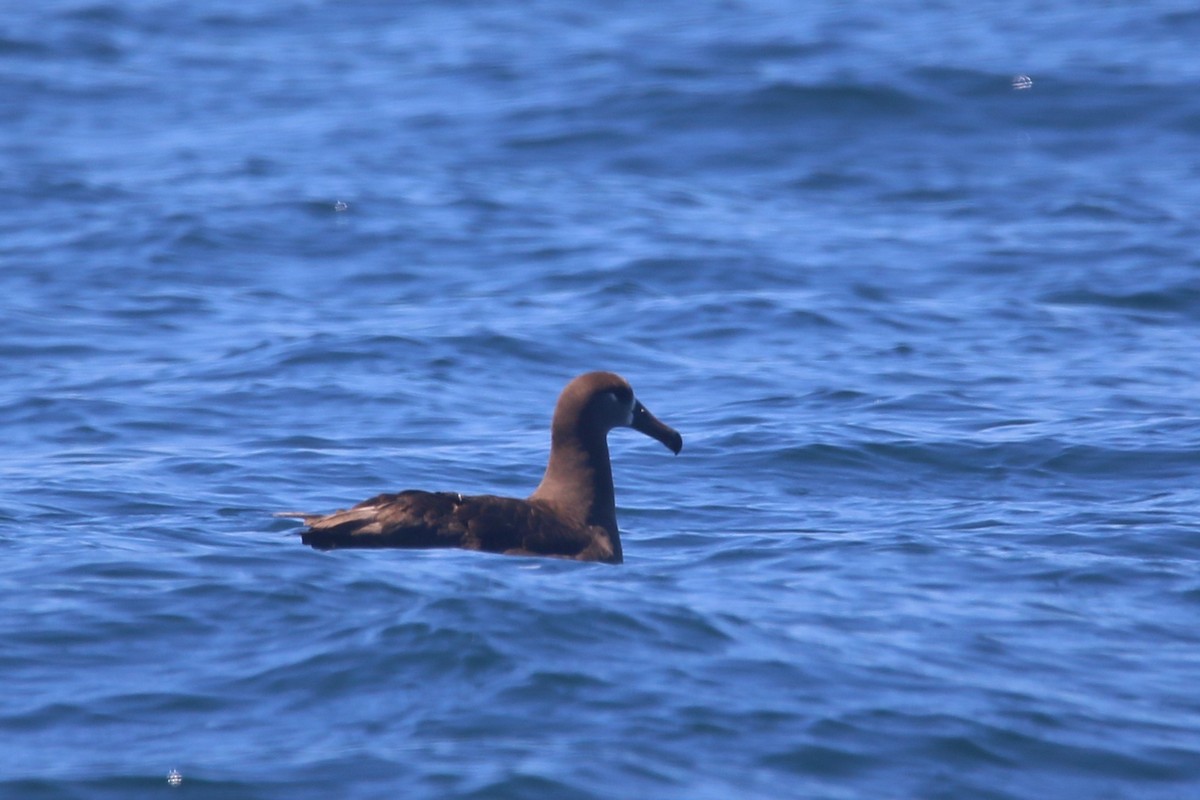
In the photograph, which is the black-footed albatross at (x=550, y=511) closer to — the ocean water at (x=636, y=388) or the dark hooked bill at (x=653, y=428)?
the dark hooked bill at (x=653, y=428)

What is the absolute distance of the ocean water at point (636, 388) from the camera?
721 cm

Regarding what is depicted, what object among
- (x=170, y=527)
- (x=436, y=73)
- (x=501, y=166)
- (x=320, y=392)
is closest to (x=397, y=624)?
(x=170, y=527)

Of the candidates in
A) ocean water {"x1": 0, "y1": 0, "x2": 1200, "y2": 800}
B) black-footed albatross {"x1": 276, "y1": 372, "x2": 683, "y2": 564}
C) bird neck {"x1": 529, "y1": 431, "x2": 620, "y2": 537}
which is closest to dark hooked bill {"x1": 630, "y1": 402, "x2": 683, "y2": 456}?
black-footed albatross {"x1": 276, "y1": 372, "x2": 683, "y2": 564}

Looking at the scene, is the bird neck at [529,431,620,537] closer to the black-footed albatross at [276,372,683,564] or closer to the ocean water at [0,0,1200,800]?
the black-footed albatross at [276,372,683,564]

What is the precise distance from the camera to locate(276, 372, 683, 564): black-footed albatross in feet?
30.5

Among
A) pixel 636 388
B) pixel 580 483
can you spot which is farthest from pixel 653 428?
pixel 636 388

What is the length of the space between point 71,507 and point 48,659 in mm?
3248

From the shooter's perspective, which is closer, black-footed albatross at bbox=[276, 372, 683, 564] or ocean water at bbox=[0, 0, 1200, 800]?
ocean water at bbox=[0, 0, 1200, 800]

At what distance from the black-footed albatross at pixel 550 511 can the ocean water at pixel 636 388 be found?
0.53 ft

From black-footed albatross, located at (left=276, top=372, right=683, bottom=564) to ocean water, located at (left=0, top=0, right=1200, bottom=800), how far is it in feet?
0.53

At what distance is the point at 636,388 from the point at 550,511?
4.89m

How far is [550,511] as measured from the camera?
1005 centimetres

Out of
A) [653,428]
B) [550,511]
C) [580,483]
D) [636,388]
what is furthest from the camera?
[636,388]

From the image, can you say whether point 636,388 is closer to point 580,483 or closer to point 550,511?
point 580,483
